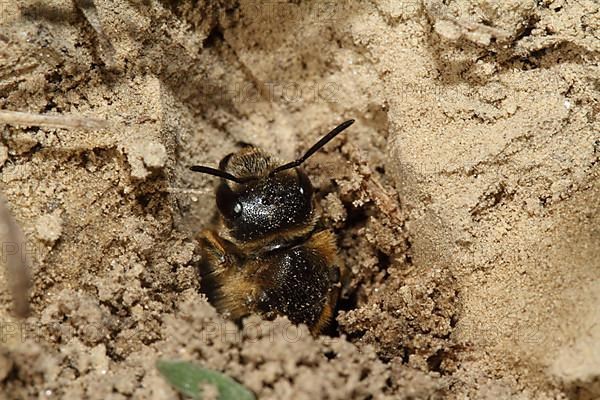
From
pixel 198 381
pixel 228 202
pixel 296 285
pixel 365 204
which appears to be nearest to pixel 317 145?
pixel 365 204

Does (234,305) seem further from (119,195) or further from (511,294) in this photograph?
(511,294)

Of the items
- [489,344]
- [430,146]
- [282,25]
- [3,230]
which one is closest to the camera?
[3,230]

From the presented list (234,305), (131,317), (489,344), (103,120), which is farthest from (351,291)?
(103,120)

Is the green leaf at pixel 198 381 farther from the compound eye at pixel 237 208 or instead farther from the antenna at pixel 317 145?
the antenna at pixel 317 145

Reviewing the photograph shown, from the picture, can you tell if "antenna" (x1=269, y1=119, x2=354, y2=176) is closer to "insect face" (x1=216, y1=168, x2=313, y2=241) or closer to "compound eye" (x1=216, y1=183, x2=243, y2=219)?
"insect face" (x1=216, y1=168, x2=313, y2=241)

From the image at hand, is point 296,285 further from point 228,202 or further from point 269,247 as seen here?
point 228,202

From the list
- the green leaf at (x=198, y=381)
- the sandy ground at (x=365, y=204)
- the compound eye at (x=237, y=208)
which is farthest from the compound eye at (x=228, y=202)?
the green leaf at (x=198, y=381)
